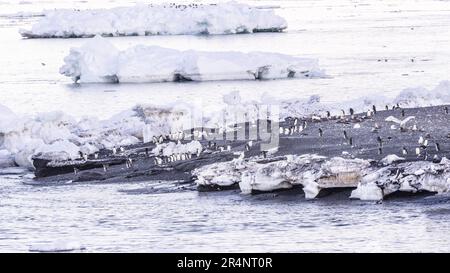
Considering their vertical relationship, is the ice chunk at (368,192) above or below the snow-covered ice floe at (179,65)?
below

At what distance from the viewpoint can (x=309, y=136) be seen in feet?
51.3

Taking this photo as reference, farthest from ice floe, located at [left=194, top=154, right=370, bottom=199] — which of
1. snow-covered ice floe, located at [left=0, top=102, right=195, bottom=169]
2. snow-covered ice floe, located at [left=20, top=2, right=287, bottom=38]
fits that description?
snow-covered ice floe, located at [left=20, top=2, right=287, bottom=38]

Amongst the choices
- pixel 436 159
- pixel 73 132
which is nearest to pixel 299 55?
pixel 73 132

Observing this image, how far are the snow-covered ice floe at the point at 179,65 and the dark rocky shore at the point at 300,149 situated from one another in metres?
11.5

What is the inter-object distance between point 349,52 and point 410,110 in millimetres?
20794

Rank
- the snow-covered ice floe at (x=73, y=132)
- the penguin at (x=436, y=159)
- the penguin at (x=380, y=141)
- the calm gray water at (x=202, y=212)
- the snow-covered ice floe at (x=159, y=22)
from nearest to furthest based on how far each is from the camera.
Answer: the calm gray water at (x=202, y=212)
the penguin at (x=436, y=159)
the penguin at (x=380, y=141)
the snow-covered ice floe at (x=73, y=132)
the snow-covered ice floe at (x=159, y=22)

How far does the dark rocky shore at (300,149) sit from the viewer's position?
1384cm

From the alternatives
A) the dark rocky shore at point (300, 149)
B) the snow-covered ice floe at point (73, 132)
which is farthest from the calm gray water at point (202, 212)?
the snow-covered ice floe at point (73, 132)

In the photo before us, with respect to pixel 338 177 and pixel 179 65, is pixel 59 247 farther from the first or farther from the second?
pixel 179 65

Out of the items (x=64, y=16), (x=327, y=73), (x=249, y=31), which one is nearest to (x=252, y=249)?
(x=327, y=73)

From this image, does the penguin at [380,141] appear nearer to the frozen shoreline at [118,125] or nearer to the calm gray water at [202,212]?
the frozen shoreline at [118,125]

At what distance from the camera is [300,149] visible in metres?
14.7

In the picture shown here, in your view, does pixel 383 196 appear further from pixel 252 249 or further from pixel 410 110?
pixel 410 110

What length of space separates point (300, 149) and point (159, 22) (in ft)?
103
